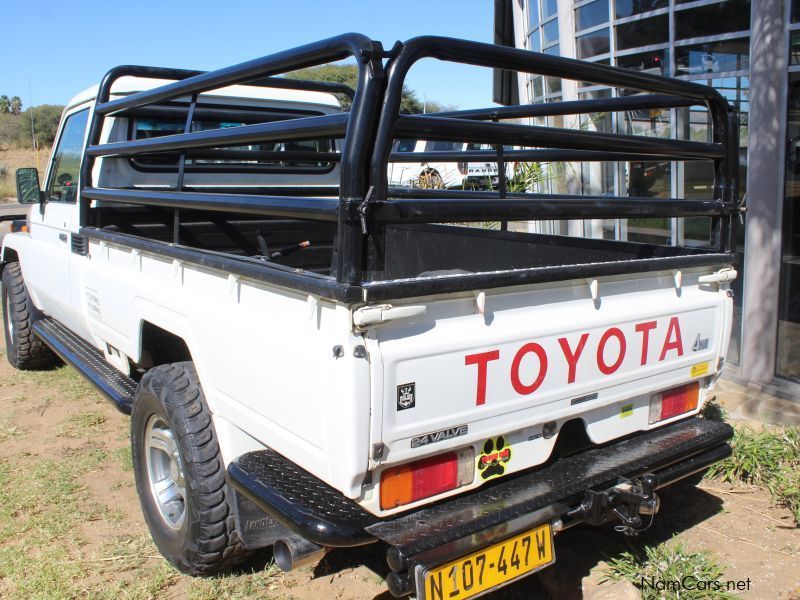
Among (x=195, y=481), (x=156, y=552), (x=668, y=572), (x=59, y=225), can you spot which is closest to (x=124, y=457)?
(x=156, y=552)

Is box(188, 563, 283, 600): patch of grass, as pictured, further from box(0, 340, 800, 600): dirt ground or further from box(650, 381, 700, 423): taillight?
box(650, 381, 700, 423): taillight

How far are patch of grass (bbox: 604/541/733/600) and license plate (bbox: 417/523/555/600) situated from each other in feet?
2.32

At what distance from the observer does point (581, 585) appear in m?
2.86

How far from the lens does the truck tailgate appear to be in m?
2.09

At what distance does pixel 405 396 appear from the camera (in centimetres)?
207

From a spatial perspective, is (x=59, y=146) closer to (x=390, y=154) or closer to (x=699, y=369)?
(x=390, y=154)

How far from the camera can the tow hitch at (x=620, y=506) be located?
2.46 m

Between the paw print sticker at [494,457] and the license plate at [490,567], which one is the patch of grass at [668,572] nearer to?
the license plate at [490,567]

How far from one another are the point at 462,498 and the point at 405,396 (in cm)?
51

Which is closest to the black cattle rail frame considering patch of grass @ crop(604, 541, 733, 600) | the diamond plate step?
the diamond plate step

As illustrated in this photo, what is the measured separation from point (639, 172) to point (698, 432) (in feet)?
13.3

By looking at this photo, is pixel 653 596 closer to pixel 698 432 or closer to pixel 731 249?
pixel 698 432

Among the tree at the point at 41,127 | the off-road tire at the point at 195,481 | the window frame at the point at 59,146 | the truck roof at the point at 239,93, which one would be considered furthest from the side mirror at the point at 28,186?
the tree at the point at 41,127

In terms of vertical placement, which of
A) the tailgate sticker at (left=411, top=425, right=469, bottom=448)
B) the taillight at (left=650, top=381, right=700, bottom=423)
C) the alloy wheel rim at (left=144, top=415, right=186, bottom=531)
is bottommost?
the alloy wheel rim at (left=144, top=415, right=186, bottom=531)
